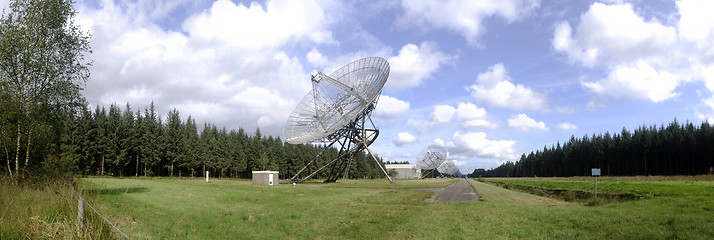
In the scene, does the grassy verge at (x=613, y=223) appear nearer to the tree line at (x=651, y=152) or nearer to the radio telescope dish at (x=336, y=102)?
the radio telescope dish at (x=336, y=102)

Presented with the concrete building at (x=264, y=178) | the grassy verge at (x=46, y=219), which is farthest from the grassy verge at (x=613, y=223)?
the concrete building at (x=264, y=178)

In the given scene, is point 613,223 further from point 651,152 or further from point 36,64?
point 651,152

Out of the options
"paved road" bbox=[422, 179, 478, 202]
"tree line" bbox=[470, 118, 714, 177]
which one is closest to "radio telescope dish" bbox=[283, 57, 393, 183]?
"paved road" bbox=[422, 179, 478, 202]

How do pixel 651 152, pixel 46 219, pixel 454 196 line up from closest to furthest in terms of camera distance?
pixel 46 219 → pixel 454 196 → pixel 651 152

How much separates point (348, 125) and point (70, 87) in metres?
38.1

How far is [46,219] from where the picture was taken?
809cm

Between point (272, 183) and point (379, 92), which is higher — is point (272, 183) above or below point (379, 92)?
below

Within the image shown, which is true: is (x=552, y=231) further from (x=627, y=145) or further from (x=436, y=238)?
(x=627, y=145)

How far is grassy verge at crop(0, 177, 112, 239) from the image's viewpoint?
275 inches

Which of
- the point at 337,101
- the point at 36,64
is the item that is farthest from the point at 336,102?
the point at 36,64

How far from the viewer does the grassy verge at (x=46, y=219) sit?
22.9 feet

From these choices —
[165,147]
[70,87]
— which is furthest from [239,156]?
[70,87]

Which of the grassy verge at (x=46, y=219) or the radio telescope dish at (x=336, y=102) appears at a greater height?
the radio telescope dish at (x=336, y=102)

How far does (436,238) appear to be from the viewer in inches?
503
